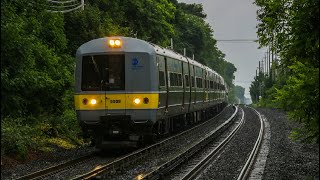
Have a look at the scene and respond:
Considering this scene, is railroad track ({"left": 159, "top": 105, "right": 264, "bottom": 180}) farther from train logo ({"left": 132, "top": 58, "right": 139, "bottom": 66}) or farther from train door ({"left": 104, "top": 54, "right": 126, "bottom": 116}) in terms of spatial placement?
train logo ({"left": 132, "top": 58, "right": 139, "bottom": 66})

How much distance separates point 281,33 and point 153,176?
4.05m

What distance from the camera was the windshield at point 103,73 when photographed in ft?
51.2

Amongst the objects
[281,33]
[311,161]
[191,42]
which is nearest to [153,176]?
[281,33]

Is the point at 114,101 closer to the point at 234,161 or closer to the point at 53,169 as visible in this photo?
the point at 53,169

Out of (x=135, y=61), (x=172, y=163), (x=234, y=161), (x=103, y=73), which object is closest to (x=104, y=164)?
(x=172, y=163)

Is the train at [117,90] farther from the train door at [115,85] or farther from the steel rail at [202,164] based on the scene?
the steel rail at [202,164]

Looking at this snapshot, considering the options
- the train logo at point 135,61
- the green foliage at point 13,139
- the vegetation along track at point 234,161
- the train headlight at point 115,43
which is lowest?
the vegetation along track at point 234,161

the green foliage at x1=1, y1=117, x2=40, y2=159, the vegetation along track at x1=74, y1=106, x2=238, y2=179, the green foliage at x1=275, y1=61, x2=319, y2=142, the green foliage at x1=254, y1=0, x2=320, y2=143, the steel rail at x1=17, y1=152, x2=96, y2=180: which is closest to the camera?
the green foliage at x1=254, y1=0, x2=320, y2=143

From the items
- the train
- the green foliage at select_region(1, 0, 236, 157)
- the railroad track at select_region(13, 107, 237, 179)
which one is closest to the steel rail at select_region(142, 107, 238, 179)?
the railroad track at select_region(13, 107, 237, 179)

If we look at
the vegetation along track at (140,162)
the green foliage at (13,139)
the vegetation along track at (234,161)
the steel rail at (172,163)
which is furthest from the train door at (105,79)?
the vegetation along track at (234,161)

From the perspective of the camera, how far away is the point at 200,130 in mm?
25375

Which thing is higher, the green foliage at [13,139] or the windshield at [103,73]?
the windshield at [103,73]

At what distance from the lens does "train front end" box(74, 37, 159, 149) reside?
1550 cm

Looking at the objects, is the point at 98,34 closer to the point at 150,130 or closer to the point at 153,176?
the point at 150,130
